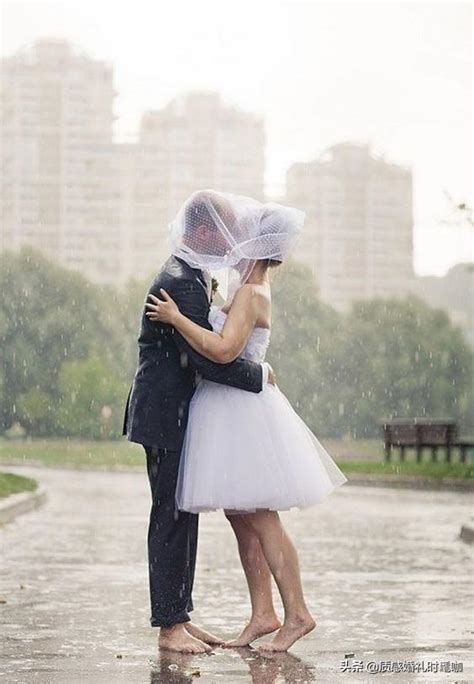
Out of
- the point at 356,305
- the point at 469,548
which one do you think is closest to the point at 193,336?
the point at 469,548

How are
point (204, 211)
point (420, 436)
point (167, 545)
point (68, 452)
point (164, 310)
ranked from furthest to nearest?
point (68, 452)
point (420, 436)
point (204, 211)
point (167, 545)
point (164, 310)

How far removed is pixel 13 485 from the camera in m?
20.9

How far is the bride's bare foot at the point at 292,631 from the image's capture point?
672 centimetres

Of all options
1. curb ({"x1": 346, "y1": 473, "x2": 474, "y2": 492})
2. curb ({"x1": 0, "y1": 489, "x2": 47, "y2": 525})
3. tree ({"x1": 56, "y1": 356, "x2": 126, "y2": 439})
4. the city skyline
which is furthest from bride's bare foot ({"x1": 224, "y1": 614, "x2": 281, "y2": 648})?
the city skyline

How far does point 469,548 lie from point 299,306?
68030mm

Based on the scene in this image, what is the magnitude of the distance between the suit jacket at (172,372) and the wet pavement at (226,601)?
0.90m

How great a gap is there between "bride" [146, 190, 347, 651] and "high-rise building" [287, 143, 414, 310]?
11890cm

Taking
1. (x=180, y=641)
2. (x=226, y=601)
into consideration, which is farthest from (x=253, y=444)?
(x=226, y=601)

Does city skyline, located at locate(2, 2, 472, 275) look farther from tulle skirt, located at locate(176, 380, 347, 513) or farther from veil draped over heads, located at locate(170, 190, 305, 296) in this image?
tulle skirt, located at locate(176, 380, 347, 513)

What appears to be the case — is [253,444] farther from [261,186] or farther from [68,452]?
[261,186]

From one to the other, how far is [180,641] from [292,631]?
45 cm

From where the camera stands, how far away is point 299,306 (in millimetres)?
81375

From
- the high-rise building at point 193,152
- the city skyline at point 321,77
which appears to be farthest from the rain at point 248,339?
the city skyline at point 321,77

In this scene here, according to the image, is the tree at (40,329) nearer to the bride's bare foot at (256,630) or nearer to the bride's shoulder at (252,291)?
the bride's bare foot at (256,630)
